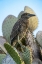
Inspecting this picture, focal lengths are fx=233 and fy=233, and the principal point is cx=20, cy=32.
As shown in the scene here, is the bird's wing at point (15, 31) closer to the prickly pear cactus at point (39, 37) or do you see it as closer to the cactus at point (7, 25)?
the cactus at point (7, 25)

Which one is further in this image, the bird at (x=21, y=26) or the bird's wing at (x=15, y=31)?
the bird at (x=21, y=26)

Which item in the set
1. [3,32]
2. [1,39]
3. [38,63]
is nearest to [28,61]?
[38,63]

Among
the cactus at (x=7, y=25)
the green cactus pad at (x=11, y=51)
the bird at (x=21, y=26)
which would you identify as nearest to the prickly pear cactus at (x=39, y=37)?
the cactus at (x=7, y=25)

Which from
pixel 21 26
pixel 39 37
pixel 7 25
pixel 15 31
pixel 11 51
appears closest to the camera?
pixel 11 51

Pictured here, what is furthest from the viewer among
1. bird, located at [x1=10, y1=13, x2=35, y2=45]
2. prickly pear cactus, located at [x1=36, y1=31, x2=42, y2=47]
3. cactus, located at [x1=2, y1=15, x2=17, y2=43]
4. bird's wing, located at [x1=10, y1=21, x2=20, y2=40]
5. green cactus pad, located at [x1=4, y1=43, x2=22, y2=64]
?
bird, located at [x1=10, y1=13, x2=35, y2=45]

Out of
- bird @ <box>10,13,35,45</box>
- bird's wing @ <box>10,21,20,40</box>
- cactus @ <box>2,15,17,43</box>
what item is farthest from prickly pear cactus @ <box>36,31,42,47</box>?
bird @ <box>10,13,35,45</box>

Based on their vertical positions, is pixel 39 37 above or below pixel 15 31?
above

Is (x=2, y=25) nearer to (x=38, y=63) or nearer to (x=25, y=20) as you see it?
(x=38, y=63)

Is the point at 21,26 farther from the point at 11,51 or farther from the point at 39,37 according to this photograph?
the point at 11,51

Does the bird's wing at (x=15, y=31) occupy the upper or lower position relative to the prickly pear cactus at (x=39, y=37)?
lower

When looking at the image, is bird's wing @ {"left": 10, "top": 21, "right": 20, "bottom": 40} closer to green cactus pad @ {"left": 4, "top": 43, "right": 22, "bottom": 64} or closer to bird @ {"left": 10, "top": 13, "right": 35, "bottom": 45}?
bird @ {"left": 10, "top": 13, "right": 35, "bottom": 45}

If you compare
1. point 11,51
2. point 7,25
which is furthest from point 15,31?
point 11,51
